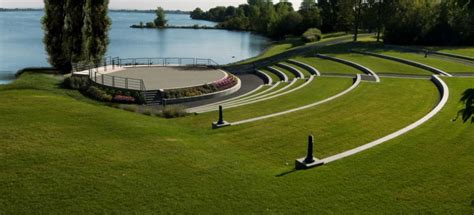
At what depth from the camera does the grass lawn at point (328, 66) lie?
3385 cm

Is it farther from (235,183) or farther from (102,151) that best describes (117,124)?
(235,183)

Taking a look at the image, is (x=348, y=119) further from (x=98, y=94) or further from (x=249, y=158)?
(x=98, y=94)

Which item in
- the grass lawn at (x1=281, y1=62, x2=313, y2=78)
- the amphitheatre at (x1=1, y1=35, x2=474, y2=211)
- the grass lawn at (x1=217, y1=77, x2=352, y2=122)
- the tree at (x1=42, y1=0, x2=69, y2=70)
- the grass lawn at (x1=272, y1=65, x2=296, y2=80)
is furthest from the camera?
the tree at (x1=42, y1=0, x2=69, y2=70)

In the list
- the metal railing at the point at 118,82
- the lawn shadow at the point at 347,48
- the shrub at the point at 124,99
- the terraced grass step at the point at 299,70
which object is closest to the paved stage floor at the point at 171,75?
the metal railing at the point at 118,82

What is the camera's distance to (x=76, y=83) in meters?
29.6

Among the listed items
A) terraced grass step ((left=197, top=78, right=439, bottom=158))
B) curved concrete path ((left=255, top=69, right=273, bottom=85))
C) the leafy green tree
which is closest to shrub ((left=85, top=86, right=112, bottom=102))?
the leafy green tree

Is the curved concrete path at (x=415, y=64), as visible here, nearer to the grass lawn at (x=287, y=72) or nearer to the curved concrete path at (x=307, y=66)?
the curved concrete path at (x=307, y=66)

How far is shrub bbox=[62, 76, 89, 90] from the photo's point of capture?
96.4 feet

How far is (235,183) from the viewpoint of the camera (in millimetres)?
8844

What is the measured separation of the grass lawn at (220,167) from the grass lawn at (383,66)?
1710 centimetres

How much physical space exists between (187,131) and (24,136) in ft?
16.4

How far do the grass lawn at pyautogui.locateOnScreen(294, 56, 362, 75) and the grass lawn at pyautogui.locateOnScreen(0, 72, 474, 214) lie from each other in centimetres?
1913

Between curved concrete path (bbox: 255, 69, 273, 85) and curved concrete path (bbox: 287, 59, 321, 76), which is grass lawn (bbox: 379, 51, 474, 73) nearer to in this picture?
curved concrete path (bbox: 287, 59, 321, 76)

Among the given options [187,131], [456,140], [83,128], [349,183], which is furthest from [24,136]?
[456,140]
